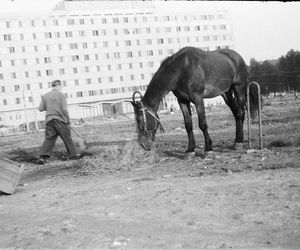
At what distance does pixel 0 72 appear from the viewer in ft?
283

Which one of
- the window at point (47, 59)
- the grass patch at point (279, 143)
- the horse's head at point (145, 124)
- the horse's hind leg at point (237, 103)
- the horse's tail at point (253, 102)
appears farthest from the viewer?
the window at point (47, 59)

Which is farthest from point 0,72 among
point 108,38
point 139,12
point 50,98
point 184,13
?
point 50,98

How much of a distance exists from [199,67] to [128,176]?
297 centimetres

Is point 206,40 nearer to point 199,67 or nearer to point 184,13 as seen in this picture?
point 184,13

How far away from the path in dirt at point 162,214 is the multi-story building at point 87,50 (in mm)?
81391

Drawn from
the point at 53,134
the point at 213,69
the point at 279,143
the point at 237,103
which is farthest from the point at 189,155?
the point at 53,134

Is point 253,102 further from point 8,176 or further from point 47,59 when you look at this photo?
point 47,59

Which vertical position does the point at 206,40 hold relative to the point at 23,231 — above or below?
above

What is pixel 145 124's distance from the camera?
27.5 ft

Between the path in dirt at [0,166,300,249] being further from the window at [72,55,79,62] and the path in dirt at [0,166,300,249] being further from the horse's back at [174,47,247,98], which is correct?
the window at [72,55,79,62]

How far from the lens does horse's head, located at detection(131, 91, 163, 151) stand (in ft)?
27.5

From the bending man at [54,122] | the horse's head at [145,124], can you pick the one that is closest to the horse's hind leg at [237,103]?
the horse's head at [145,124]

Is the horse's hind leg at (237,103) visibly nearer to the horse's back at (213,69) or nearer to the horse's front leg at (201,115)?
the horse's back at (213,69)

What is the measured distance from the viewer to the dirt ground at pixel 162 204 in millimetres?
3816
